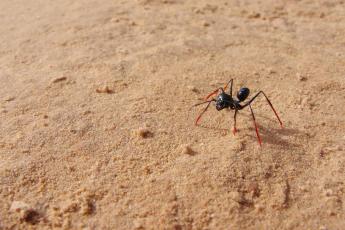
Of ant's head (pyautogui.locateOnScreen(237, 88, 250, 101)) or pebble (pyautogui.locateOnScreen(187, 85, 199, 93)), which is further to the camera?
pebble (pyautogui.locateOnScreen(187, 85, 199, 93))

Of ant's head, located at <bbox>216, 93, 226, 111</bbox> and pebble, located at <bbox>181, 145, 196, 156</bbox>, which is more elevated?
ant's head, located at <bbox>216, 93, 226, 111</bbox>

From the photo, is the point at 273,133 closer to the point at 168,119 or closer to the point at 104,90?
the point at 168,119

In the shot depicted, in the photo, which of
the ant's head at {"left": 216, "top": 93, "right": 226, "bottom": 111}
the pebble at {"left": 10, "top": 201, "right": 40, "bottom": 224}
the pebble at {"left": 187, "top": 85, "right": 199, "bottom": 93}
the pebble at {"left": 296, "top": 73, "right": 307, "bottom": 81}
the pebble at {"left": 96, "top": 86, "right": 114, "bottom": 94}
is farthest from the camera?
the pebble at {"left": 296, "top": 73, "right": 307, "bottom": 81}

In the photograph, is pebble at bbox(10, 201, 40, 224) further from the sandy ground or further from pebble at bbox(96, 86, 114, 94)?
pebble at bbox(96, 86, 114, 94)

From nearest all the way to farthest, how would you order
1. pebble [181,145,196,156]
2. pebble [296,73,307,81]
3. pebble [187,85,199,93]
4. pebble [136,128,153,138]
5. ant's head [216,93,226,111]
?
pebble [181,145,196,156], pebble [136,128,153,138], ant's head [216,93,226,111], pebble [187,85,199,93], pebble [296,73,307,81]

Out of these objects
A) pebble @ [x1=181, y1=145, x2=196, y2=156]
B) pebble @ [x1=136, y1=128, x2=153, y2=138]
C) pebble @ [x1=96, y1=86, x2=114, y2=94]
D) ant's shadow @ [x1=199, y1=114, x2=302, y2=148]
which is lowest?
ant's shadow @ [x1=199, y1=114, x2=302, y2=148]

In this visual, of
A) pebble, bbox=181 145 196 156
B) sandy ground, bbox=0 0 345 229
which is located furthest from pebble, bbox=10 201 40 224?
pebble, bbox=181 145 196 156

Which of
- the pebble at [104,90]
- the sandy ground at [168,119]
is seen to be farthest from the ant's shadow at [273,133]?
the pebble at [104,90]

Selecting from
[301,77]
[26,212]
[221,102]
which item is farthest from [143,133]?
[301,77]
